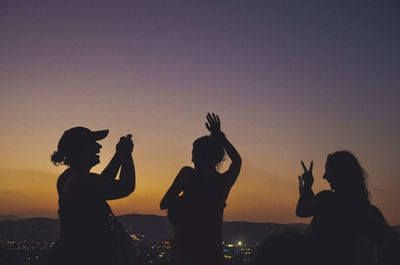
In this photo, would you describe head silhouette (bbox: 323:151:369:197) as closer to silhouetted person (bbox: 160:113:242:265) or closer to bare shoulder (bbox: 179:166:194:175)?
silhouetted person (bbox: 160:113:242:265)

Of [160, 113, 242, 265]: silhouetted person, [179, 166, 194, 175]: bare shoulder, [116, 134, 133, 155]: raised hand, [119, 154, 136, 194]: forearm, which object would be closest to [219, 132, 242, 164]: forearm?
[160, 113, 242, 265]: silhouetted person

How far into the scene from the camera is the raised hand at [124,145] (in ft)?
13.0

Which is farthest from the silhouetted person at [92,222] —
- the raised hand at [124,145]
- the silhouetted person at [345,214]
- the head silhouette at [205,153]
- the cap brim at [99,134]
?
the silhouetted person at [345,214]

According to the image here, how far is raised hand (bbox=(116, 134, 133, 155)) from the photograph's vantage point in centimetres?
397

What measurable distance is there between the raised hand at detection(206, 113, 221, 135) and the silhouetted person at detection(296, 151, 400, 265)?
4.27 feet

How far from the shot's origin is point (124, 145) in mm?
4016

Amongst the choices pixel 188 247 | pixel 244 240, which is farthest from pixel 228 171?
pixel 244 240

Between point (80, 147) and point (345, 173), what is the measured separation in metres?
2.96

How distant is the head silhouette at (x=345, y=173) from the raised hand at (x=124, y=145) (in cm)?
231

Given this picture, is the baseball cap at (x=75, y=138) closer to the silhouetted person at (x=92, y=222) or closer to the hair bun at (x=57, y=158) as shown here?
the hair bun at (x=57, y=158)

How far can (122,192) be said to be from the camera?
144 inches

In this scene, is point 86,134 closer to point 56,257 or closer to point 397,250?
point 56,257

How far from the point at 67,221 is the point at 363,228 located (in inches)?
109

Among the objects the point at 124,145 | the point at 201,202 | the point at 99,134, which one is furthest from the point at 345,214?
the point at 99,134
